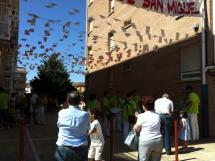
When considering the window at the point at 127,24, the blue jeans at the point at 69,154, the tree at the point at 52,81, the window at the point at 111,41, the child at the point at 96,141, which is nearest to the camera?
the blue jeans at the point at 69,154

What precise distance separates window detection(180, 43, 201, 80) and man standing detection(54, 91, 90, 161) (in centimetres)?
1109

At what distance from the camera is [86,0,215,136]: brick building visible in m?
17.3

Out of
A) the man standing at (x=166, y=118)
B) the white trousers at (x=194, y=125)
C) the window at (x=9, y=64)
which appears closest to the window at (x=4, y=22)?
the white trousers at (x=194, y=125)

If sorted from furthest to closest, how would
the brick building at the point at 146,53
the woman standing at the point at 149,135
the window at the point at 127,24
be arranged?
1. the window at the point at 127,24
2. the brick building at the point at 146,53
3. the woman standing at the point at 149,135

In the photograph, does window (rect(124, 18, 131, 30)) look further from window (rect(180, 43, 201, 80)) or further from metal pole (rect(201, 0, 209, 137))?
metal pole (rect(201, 0, 209, 137))

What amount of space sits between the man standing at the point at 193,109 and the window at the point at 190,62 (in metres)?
2.35

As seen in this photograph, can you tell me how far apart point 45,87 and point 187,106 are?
39498 millimetres

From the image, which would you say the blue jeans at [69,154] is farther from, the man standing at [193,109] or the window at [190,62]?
the window at [190,62]

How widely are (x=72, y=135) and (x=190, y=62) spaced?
12086 mm

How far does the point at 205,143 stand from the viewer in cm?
1462

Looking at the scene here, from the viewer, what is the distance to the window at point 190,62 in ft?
57.0

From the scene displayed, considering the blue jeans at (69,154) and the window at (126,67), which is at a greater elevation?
the window at (126,67)

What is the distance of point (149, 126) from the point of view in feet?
25.1

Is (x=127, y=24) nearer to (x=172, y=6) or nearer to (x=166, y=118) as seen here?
(x=172, y=6)
